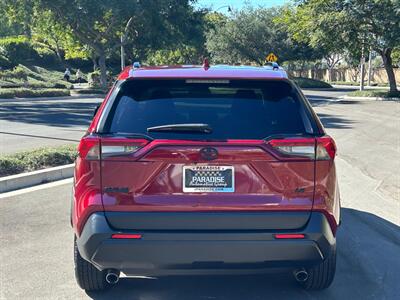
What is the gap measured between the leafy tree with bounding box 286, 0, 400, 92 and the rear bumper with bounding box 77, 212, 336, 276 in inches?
1230

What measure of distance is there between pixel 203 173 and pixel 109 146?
0.65 metres

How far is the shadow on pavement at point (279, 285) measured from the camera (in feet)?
14.0

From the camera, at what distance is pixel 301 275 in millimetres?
4191

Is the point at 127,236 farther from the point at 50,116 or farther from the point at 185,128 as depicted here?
the point at 50,116

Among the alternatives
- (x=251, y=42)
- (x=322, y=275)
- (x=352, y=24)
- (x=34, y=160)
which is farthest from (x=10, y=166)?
(x=251, y=42)

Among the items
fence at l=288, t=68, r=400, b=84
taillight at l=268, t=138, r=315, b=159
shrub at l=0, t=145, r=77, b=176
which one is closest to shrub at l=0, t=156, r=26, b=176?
shrub at l=0, t=145, r=77, b=176

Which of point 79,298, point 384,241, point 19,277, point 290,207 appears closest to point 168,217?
point 290,207

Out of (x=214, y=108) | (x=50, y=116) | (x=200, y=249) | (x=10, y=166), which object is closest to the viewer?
(x=200, y=249)

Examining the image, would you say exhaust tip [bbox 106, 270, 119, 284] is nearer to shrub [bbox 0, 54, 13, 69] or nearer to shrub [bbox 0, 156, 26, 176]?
shrub [bbox 0, 156, 26, 176]

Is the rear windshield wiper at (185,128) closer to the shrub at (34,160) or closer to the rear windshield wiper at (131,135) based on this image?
the rear windshield wiper at (131,135)

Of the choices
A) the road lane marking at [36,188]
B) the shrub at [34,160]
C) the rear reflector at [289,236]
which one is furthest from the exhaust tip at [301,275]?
the shrub at [34,160]

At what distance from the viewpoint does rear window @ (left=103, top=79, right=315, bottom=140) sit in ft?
12.0

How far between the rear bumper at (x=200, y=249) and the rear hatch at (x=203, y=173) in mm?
64

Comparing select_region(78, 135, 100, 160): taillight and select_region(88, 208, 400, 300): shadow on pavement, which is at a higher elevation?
select_region(78, 135, 100, 160): taillight
